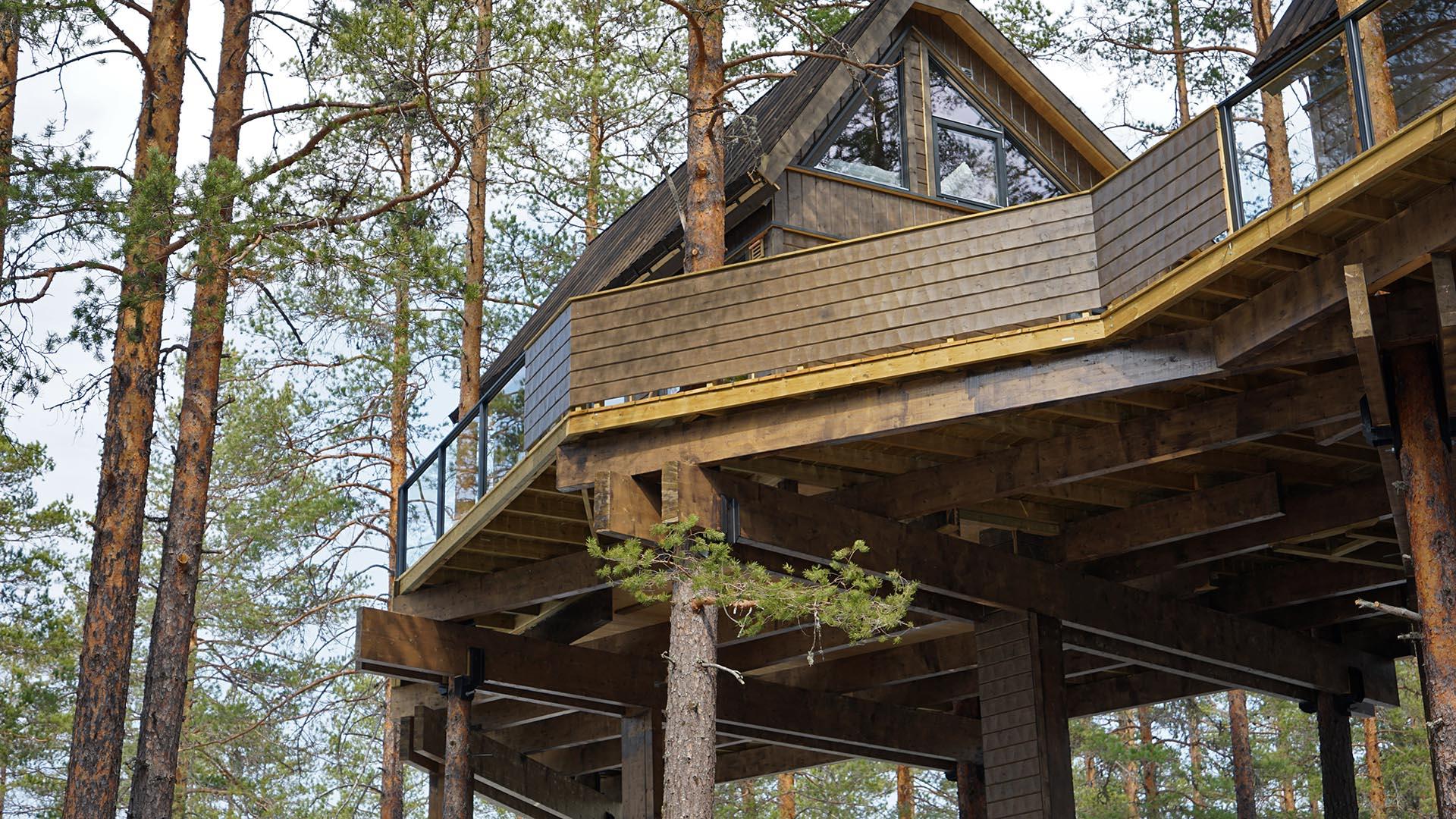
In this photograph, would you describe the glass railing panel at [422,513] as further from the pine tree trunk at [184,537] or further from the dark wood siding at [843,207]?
the dark wood siding at [843,207]

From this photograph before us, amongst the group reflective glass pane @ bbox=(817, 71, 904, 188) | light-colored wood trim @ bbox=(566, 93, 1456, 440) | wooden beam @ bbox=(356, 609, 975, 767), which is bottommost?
wooden beam @ bbox=(356, 609, 975, 767)

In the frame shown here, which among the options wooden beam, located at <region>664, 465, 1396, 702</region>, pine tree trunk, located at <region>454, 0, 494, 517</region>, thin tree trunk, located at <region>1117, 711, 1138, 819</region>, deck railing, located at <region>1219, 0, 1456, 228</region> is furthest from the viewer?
thin tree trunk, located at <region>1117, 711, 1138, 819</region>

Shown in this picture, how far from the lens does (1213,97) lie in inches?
953

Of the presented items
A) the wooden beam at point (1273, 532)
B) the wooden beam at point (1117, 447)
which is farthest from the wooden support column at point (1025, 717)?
the wooden beam at point (1117, 447)

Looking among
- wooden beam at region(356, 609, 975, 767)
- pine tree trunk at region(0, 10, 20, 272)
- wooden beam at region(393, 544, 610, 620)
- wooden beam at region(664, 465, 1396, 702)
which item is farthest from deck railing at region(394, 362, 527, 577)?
pine tree trunk at region(0, 10, 20, 272)

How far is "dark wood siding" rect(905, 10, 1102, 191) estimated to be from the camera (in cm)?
1516

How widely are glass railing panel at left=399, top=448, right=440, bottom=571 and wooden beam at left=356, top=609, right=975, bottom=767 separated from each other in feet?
2.72

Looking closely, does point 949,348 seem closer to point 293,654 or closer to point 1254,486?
point 1254,486

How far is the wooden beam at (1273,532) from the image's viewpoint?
36.9 feet

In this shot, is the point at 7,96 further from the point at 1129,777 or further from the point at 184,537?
the point at 1129,777

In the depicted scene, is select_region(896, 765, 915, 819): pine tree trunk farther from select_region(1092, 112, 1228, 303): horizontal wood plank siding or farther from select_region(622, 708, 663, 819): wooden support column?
select_region(1092, 112, 1228, 303): horizontal wood plank siding

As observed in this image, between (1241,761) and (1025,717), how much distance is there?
13519 mm

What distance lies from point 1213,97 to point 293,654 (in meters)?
20.3

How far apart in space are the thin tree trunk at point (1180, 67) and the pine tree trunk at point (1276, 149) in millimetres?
15588
